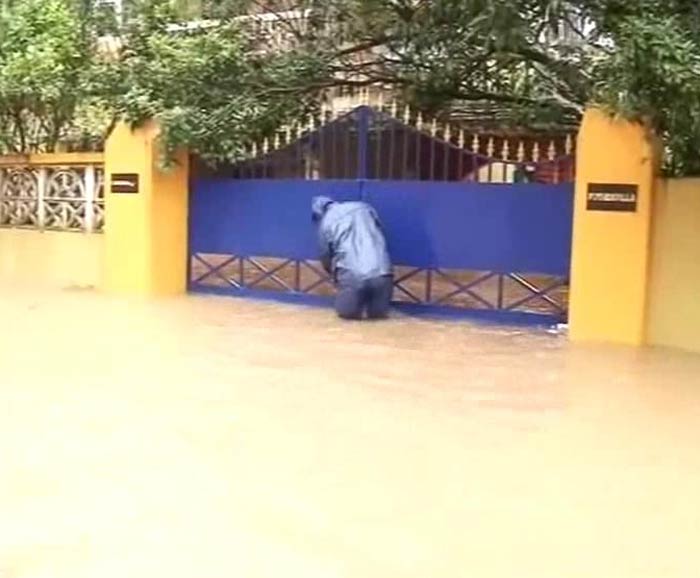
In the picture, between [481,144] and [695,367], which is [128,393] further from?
[481,144]

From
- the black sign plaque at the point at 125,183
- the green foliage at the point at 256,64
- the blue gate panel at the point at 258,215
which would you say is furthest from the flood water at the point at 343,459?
the black sign plaque at the point at 125,183

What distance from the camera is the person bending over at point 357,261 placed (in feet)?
33.5

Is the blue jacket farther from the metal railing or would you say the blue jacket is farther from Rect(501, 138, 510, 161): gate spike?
the metal railing

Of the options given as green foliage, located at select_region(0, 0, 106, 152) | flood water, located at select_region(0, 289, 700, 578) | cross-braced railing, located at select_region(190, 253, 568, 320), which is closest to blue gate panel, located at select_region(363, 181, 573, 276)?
cross-braced railing, located at select_region(190, 253, 568, 320)

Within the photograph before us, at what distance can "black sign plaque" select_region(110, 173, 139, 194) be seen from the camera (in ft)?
38.7

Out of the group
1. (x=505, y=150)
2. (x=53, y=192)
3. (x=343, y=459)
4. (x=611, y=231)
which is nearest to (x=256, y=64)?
(x=505, y=150)

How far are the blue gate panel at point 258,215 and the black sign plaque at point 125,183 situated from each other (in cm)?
62

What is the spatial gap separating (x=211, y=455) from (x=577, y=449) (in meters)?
1.79

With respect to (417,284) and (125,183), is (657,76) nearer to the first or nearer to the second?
(417,284)

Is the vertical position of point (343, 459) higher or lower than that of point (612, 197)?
lower

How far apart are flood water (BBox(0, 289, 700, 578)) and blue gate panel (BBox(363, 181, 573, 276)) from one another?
4.41ft

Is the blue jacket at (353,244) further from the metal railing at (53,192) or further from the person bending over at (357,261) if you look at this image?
the metal railing at (53,192)

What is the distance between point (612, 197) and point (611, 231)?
0.28 metres

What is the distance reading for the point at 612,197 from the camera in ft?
30.1
